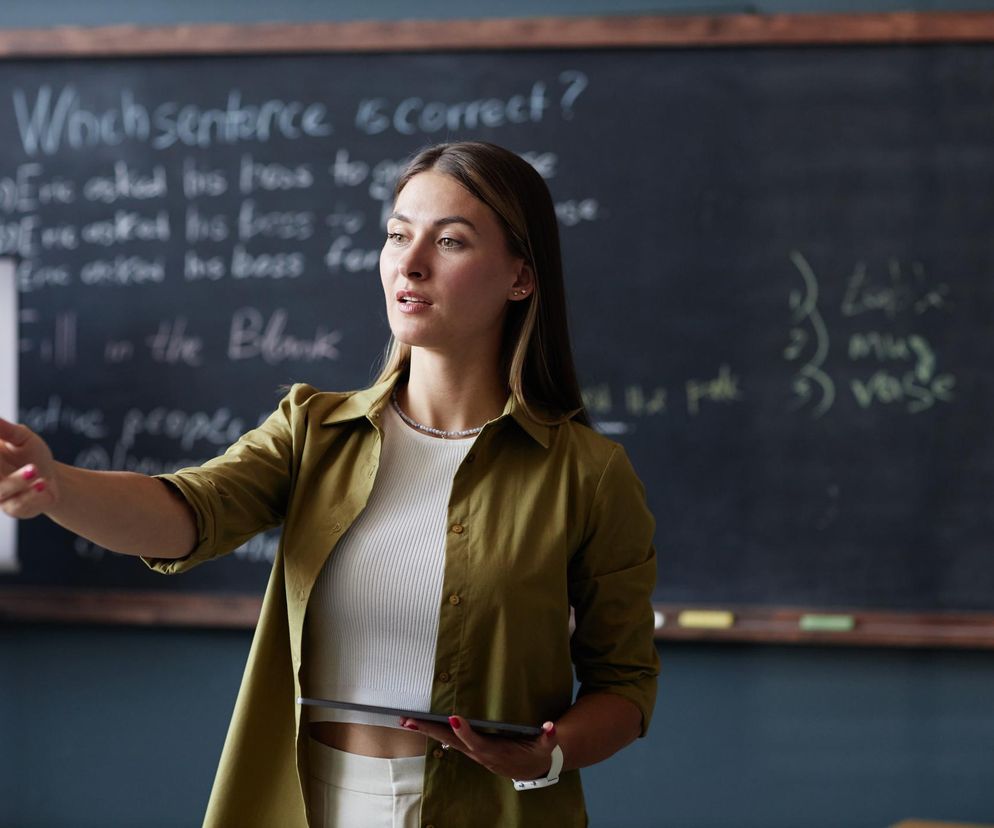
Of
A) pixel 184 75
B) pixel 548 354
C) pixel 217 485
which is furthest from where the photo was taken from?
pixel 184 75

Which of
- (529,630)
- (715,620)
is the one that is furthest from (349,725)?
(715,620)

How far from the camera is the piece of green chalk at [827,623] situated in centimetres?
241

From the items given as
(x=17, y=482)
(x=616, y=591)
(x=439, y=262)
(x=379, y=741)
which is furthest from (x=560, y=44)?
(x=17, y=482)

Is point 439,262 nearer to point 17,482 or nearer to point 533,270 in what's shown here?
point 533,270

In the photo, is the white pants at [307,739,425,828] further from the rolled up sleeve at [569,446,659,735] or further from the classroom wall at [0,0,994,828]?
the classroom wall at [0,0,994,828]

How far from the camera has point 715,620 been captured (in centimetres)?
244

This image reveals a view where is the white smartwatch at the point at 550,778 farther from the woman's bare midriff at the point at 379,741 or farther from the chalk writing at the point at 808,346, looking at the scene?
the chalk writing at the point at 808,346

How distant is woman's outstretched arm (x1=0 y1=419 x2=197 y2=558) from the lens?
0.96 metres

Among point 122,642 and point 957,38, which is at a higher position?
point 957,38

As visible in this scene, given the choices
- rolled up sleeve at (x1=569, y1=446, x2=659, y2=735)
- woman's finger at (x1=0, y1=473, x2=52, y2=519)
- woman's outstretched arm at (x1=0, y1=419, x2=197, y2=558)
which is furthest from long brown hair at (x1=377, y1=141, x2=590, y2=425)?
woman's finger at (x1=0, y1=473, x2=52, y2=519)

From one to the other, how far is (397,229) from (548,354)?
24 cm

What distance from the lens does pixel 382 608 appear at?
1.20 meters

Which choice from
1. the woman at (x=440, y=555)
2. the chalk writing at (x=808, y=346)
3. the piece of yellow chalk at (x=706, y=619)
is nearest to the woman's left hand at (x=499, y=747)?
the woman at (x=440, y=555)

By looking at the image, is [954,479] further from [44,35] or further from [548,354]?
[44,35]
